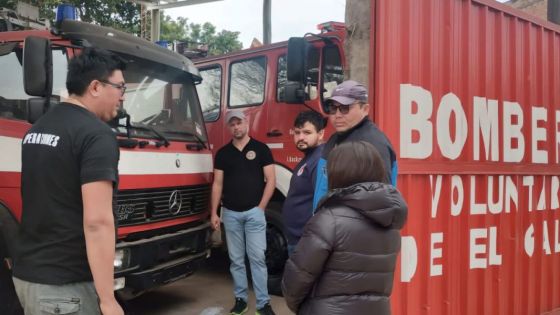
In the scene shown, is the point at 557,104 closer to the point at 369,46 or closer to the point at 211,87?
the point at 369,46

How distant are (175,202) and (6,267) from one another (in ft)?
4.23

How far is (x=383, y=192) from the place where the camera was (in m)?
1.93

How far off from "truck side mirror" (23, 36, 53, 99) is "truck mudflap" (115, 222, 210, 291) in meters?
1.20

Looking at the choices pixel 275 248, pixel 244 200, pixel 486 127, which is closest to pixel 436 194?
pixel 486 127

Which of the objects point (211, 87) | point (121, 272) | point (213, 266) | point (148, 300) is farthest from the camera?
point (213, 266)

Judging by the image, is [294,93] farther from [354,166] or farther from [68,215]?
[68,215]

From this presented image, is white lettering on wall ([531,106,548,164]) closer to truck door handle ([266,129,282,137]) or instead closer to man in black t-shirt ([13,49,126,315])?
truck door handle ([266,129,282,137])

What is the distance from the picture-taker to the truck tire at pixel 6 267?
3.34 meters

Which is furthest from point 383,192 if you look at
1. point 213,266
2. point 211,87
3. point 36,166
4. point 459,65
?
point 213,266

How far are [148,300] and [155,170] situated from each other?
5.92ft

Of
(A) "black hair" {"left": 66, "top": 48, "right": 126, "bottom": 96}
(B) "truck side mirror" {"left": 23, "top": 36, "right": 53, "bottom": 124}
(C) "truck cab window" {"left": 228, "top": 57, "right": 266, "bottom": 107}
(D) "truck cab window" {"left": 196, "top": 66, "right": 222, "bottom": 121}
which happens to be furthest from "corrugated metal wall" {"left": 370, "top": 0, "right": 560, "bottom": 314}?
(D) "truck cab window" {"left": 196, "top": 66, "right": 222, "bottom": 121}

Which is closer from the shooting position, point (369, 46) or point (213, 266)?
point (369, 46)

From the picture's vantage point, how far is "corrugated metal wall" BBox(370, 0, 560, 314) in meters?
3.29

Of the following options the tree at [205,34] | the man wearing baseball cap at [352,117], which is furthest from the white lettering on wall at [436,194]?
the tree at [205,34]
